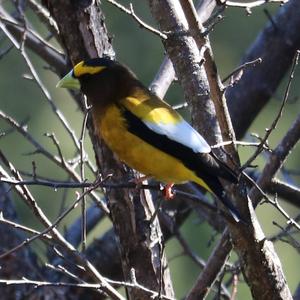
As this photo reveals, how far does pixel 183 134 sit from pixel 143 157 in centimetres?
18

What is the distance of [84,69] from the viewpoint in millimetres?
3904

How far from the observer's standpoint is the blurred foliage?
1096cm

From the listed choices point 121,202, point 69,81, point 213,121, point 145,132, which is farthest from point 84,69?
point 213,121

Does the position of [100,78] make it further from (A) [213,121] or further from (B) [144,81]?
(B) [144,81]

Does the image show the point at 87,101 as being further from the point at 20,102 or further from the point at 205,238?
the point at 20,102

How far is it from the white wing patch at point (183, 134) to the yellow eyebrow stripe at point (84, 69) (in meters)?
0.38

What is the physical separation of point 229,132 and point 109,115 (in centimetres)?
58

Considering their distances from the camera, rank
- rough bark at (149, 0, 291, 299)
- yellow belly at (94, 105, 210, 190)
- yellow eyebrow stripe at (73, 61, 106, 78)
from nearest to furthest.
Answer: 1. rough bark at (149, 0, 291, 299)
2. yellow belly at (94, 105, 210, 190)
3. yellow eyebrow stripe at (73, 61, 106, 78)

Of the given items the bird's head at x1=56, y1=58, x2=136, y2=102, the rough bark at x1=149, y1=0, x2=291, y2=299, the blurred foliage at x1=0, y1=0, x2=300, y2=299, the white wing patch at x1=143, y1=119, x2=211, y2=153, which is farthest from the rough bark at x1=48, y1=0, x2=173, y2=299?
the blurred foliage at x1=0, y1=0, x2=300, y2=299

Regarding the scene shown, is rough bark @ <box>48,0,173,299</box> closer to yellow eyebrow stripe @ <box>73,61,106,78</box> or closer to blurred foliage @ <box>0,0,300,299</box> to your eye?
yellow eyebrow stripe @ <box>73,61,106,78</box>

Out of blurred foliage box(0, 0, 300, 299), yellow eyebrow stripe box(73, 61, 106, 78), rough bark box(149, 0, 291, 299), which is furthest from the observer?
blurred foliage box(0, 0, 300, 299)

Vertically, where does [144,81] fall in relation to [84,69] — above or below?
above

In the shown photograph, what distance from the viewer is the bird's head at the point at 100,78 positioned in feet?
12.8

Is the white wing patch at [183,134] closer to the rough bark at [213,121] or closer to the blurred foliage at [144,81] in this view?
the rough bark at [213,121]
